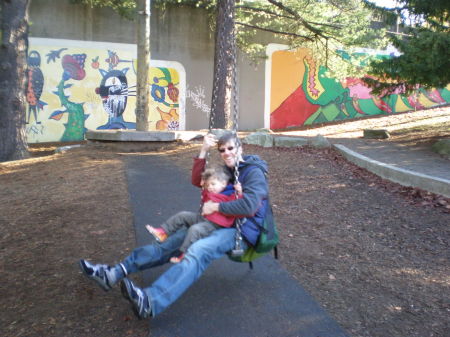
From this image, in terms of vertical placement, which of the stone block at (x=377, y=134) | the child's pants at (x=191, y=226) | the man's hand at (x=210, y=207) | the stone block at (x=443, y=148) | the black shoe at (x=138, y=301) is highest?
the stone block at (x=377, y=134)

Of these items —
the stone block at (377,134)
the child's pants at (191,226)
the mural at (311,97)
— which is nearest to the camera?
the child's pants at (191,226)

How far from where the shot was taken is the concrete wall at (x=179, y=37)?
552 inches

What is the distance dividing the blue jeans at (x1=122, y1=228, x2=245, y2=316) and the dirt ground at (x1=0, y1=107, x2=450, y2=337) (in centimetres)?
31

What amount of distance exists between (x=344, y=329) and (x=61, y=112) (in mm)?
13341

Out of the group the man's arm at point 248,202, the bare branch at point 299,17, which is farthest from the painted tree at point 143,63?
the man's arm at point 248,202

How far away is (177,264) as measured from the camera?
113 inches

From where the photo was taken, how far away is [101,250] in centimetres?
414

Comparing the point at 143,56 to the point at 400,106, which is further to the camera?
the point at 400,106

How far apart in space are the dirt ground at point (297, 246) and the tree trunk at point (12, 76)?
159 cm

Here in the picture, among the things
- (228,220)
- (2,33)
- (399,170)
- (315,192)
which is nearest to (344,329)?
(228,220)

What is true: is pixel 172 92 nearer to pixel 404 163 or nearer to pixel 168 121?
pixel 168 121

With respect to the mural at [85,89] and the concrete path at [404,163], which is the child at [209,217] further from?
the mural at [85,89]

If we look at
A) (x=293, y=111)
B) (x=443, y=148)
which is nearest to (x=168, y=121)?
(x=293, y=111)

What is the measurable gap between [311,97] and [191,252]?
16577 mm
